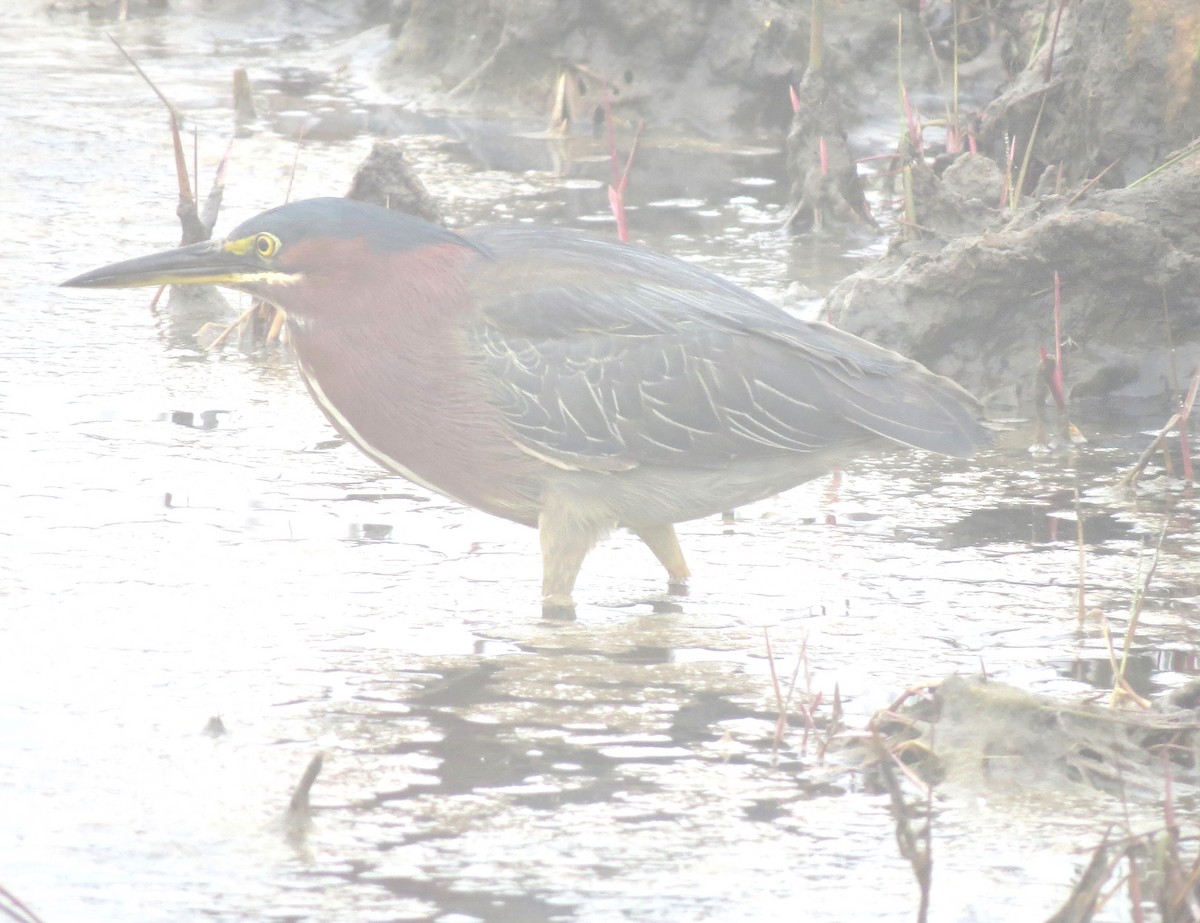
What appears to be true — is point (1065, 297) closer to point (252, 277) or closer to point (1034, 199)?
point (1034, 199)

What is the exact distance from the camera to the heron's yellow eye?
5.23m

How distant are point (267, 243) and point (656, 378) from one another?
4.00 ft

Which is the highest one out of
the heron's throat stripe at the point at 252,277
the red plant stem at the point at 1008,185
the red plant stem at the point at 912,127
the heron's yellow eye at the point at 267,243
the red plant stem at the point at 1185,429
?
the red plant stem at the point at 912,127

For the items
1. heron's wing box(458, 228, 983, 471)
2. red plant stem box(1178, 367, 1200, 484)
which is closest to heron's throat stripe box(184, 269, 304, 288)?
heron's wing box(458, 228, 983, 471)

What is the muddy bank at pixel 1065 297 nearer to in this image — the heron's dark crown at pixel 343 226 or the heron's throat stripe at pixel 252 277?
the heron's dark crown at pixel 343 226

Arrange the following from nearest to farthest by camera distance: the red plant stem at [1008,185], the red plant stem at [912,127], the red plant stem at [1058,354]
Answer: the red plant stem at [1058,354], the red plant stem at [1008,185], the red plant stem at [912,127]

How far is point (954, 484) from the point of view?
628 cm

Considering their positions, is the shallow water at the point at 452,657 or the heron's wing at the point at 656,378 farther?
the heron's wing at the point at 656,378

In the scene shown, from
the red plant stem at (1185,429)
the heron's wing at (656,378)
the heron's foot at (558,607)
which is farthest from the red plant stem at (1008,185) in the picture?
the heron's foot at (558,607)

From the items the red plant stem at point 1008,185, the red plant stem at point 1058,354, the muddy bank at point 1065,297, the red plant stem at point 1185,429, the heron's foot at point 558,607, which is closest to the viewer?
the heron's foot at point 558,607

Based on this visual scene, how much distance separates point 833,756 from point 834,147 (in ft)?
18.7

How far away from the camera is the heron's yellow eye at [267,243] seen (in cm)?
523

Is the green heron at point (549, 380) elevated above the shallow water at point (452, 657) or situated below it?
above

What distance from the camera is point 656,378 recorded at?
211 inches
